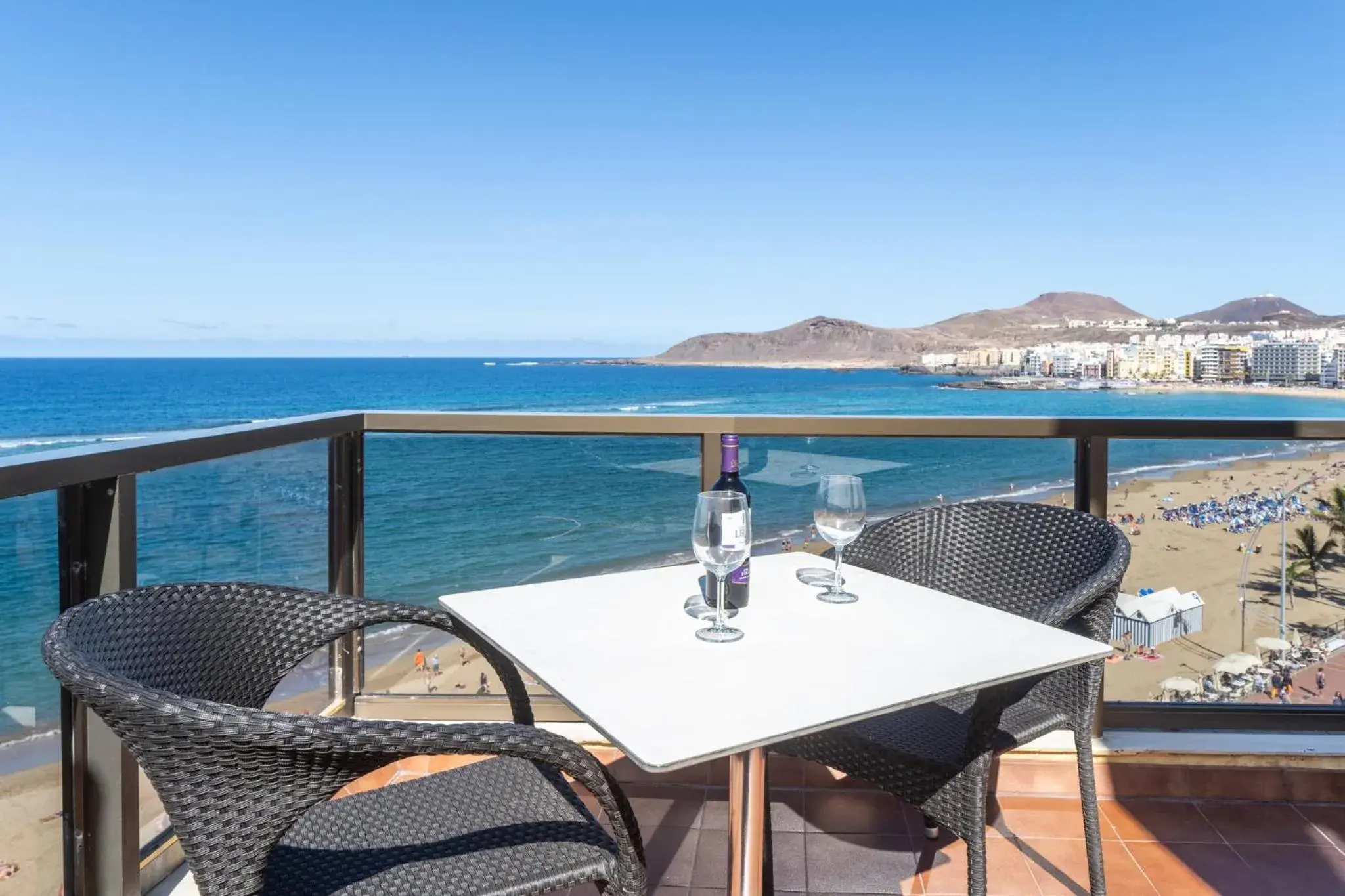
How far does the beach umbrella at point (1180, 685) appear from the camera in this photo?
235 centimetres

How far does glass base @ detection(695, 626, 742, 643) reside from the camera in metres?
1.15

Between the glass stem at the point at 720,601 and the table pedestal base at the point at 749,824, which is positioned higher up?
the glass stem at the point at 720,601

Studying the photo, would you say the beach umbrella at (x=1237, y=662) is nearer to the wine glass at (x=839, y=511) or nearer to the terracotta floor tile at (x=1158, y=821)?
the terracotta floor tile at (x=1158, y=821)

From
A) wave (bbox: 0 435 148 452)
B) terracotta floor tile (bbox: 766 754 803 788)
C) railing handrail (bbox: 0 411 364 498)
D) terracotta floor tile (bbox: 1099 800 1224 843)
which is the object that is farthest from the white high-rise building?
wave (bbox: 0 435 148 452)

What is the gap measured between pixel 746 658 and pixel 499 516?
178 centimetres

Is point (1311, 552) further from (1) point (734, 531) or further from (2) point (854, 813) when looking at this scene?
(1) point (734, 531)

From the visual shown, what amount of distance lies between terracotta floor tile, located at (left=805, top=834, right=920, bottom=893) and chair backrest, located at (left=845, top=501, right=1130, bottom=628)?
65cm

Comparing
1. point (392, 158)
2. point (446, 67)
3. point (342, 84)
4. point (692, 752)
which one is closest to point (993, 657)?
point (692, 752)

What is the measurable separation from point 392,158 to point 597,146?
31.5 feet

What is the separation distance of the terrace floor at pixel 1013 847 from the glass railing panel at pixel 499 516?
0.53 metres

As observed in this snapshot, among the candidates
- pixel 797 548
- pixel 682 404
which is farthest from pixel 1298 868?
pixel 682 404

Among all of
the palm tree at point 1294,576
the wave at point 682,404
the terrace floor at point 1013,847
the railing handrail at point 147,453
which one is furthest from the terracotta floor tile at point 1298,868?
the wave at point 682,404

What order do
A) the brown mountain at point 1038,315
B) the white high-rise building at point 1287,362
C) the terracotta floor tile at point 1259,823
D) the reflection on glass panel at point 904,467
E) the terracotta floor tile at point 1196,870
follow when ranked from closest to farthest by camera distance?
the terracotta floor tile at point 1196,870 → the terracotta floor tile at point 1259,823 → the reflection on glass panel at point 904,467 → the white high-rise building at point 1287,362 → the brown mountain at point 1038,315

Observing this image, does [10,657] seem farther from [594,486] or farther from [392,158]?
[392,158]
